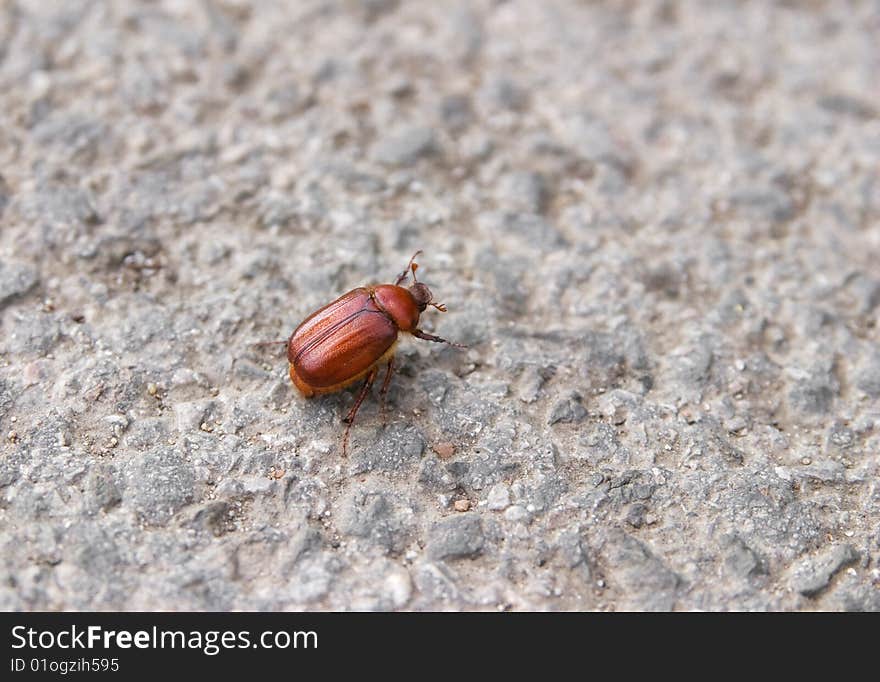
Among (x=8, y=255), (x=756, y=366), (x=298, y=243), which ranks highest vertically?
(x=8, y=255)

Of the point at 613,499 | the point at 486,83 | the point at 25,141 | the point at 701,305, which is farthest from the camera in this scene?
the point at 486,83

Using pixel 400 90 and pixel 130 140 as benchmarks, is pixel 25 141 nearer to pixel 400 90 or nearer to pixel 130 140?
pixel 130 140

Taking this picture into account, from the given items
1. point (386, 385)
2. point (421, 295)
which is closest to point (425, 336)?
point (421, 295)

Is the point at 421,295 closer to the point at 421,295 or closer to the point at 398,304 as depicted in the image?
the point at 421,295

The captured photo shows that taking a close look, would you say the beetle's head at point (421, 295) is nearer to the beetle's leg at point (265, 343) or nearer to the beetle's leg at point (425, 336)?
the beetle's leg at point (425, 336)

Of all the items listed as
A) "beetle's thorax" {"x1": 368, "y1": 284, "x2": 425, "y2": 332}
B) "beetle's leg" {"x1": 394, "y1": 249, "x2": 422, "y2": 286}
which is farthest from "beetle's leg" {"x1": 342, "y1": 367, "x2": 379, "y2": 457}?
"beetle's leg" {"x1": 394, "y1": 249, "x2": 422, "y2": 286}

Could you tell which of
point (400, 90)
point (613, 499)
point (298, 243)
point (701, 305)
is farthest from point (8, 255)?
point (701, 305)
